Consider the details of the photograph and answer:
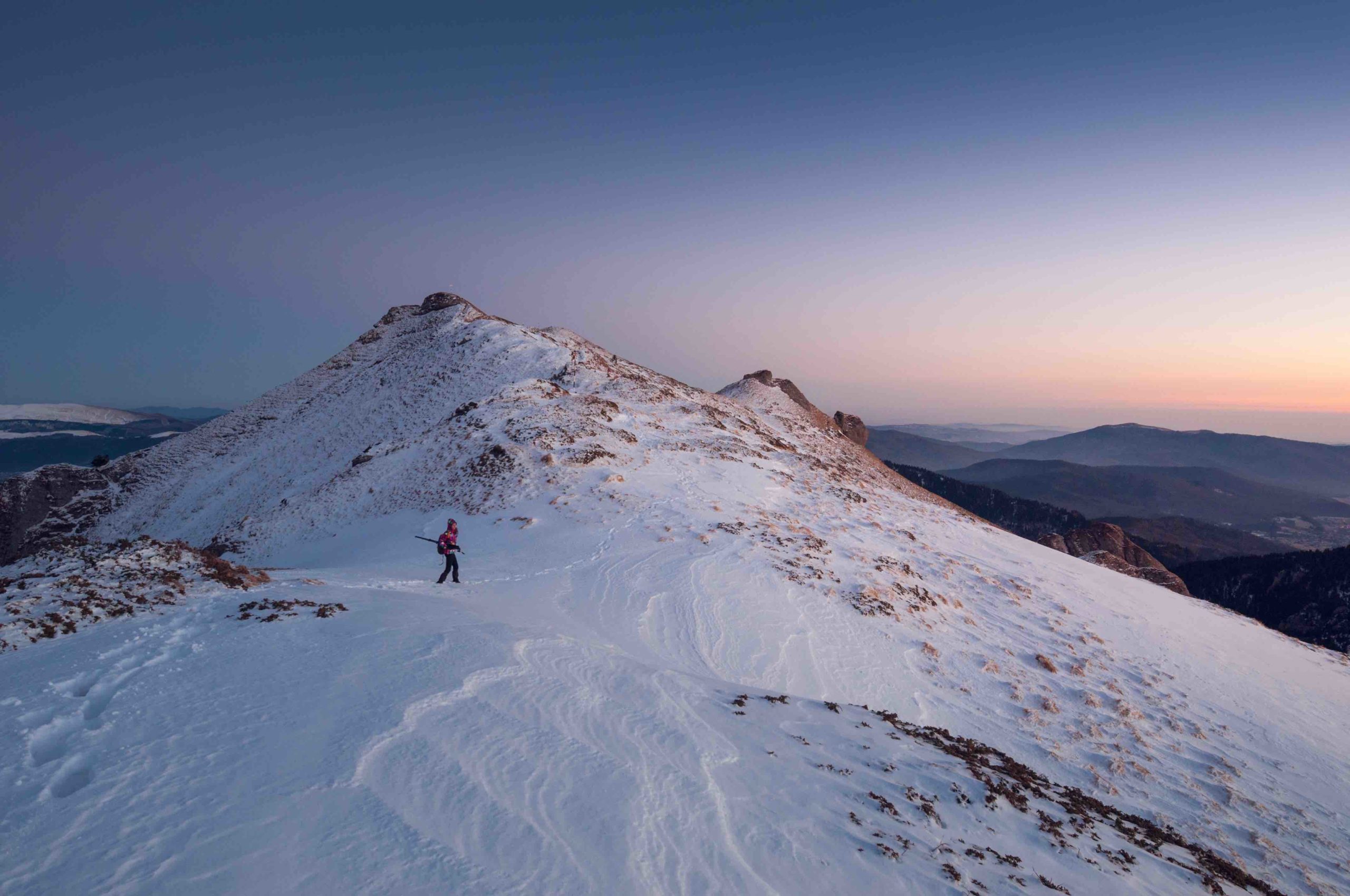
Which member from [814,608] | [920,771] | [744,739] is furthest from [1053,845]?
[814,608]

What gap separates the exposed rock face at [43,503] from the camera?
30562 mm

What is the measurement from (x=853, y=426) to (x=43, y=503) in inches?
2517

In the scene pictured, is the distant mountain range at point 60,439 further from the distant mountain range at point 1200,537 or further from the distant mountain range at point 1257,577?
the distant mountain range at point 1200,537

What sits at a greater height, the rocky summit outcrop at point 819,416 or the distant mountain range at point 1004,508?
the rocky summit outcrop at point 819,416

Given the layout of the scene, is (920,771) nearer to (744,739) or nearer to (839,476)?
(744,739)

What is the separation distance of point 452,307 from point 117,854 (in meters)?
43.0

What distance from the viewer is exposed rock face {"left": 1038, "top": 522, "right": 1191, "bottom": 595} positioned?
39.3m

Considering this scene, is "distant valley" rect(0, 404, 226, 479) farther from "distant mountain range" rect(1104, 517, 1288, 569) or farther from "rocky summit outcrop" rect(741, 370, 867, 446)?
"distant mountain range" rect(1104, 517, 1288, 569)

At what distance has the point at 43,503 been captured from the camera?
3244 cm

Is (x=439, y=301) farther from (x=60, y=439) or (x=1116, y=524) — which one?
(x=60, y=439)

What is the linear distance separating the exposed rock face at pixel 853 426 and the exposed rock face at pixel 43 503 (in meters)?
59.1

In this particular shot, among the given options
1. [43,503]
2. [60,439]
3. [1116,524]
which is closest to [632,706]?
[43,503]

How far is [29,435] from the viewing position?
15438 centimetres

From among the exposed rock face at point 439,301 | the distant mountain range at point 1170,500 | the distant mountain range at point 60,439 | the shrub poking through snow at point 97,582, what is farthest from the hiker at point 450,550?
the distant mountain range at point 1170,500
